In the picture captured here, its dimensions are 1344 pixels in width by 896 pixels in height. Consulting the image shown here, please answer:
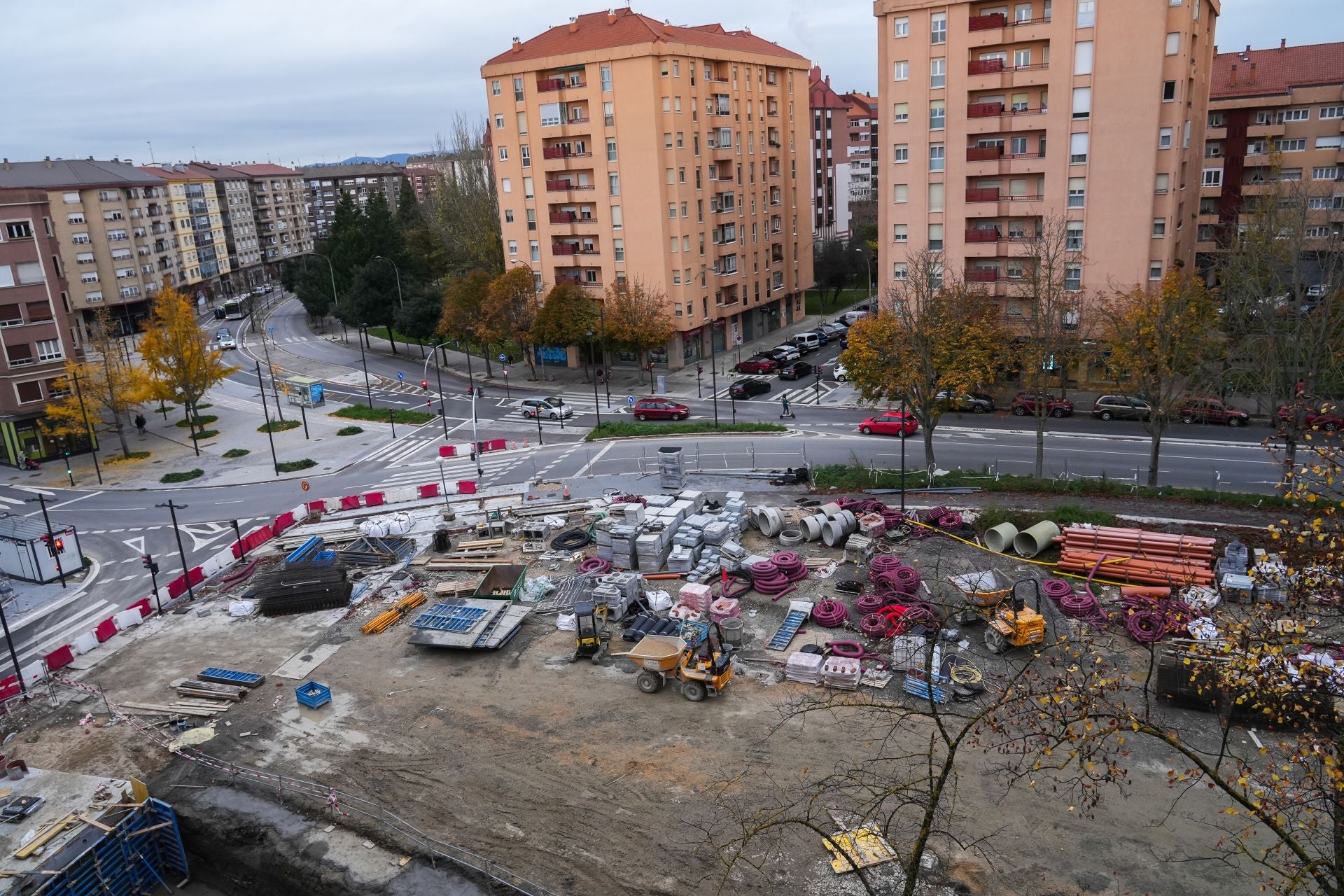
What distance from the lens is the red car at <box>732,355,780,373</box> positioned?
192 ft

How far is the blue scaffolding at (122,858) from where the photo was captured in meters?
16.8

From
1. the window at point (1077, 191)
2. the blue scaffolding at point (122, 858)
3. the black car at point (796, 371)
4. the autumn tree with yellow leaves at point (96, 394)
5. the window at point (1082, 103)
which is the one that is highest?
the window at point (1082, 103)

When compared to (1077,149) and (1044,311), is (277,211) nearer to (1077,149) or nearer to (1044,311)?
(1077,149)

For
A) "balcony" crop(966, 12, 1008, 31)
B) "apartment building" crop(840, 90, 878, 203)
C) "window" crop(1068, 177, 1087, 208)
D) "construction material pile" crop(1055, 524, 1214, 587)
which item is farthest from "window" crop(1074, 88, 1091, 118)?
"apartment building" crop(840, 90, 878, 203)

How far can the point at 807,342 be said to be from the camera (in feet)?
212

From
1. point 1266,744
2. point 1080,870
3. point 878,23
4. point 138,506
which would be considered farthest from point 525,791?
point 878,23

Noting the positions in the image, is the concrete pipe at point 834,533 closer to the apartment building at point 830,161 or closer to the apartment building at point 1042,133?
the apartment building at point 1042,133

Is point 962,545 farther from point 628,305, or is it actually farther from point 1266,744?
point 628,305

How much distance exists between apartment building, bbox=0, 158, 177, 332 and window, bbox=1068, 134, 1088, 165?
246ft

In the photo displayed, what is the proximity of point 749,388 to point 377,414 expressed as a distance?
864 inches

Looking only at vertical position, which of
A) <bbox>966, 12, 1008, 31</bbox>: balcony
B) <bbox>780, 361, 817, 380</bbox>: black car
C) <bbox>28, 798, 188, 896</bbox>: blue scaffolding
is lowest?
<bbox>28, 798, 188, 896</bbox>: blue scaffolding

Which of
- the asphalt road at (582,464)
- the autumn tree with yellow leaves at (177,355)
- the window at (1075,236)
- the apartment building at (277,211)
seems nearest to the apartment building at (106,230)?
the apartment building at (277,211)

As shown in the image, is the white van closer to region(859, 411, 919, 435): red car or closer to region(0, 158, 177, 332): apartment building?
region(859, 411, 919, 435): red car

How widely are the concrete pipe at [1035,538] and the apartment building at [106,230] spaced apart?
81.0 metres
